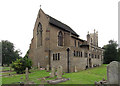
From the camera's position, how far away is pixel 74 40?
36.9 meters

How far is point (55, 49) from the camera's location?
1033 inches

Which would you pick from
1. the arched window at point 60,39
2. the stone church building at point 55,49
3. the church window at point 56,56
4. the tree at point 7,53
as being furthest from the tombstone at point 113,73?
the tree at point 7,53

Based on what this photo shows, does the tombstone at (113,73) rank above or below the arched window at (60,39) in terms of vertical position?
below

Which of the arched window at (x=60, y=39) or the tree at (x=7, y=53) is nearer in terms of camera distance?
the arched window at (x=60, y=39)

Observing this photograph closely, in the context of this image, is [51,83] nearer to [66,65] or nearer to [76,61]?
[66,65]

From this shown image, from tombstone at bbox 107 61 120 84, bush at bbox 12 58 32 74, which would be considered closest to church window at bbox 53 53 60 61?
bush at bbox 12 58 32 74

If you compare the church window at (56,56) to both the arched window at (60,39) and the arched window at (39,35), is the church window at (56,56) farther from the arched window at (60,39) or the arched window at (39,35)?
the arched window at (39,35)

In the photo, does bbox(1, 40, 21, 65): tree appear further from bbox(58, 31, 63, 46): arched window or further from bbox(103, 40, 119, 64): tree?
bbox(103, 40, 119, 64): tree

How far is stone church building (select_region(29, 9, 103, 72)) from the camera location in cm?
2399

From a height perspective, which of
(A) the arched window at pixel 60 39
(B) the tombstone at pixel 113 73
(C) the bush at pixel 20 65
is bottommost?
(C) the bush at pixel 20 65

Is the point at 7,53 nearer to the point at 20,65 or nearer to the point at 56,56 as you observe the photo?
the point at 20,65

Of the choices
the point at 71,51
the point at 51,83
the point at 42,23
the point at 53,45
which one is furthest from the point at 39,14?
the point at 51,83

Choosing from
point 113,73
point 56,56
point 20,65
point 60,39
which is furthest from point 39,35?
point 113,73

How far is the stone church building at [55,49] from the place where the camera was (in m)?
24.0
